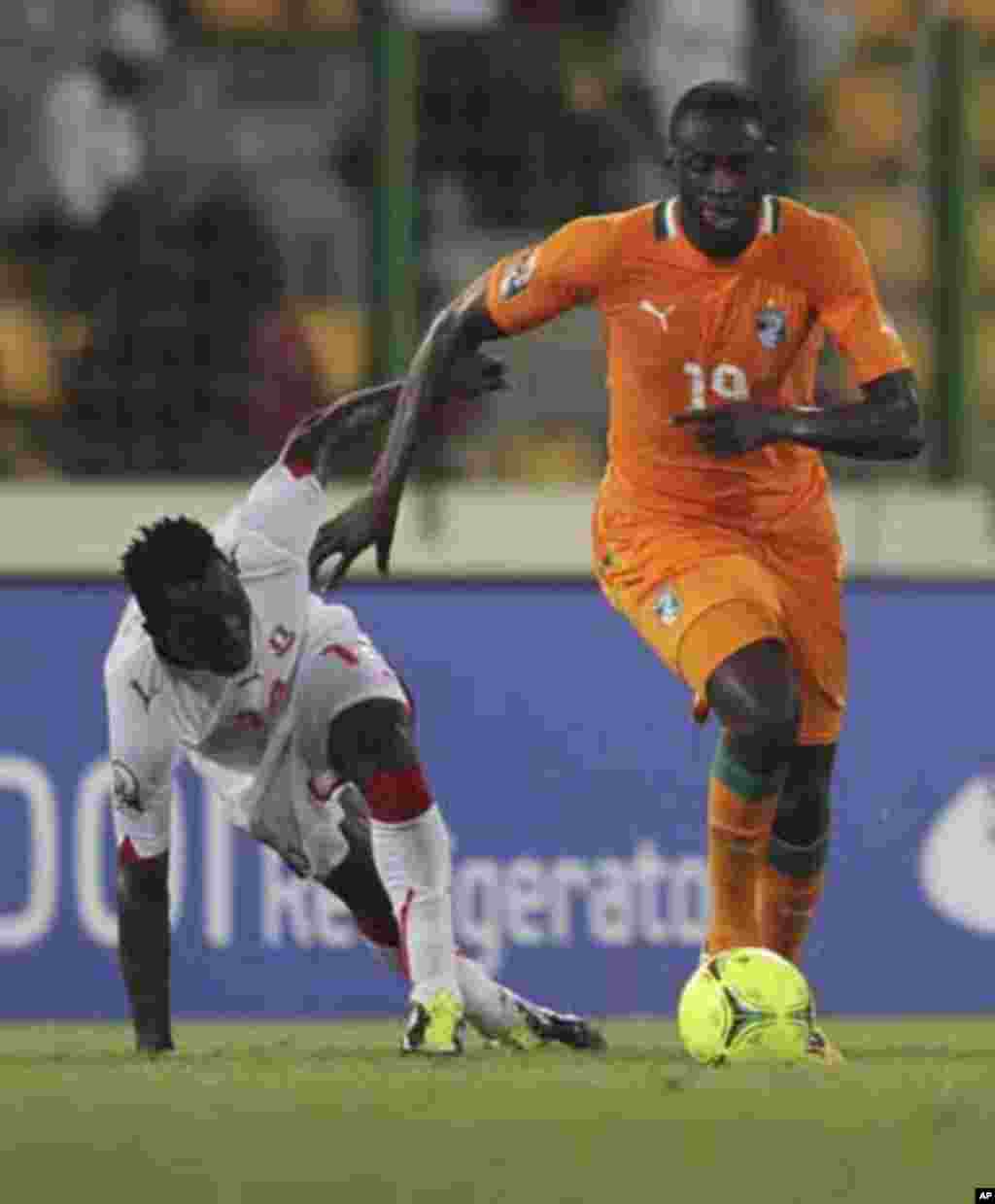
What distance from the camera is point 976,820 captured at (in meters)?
13.4

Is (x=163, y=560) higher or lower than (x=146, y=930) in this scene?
higher

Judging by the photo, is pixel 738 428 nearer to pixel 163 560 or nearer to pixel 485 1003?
pixel 163 560

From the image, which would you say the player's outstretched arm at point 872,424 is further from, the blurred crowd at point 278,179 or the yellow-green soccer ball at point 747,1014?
the blurred crowd at point 278,179

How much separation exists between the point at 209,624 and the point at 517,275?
1189 millimetres

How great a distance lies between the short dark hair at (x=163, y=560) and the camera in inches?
344

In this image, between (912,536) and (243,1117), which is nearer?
(243,1117)

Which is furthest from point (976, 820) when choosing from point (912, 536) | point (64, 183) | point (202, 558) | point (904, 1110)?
point (904, 1110)

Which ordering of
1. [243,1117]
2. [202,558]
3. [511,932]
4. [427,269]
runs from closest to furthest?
1. [243,1117]
2. [202,558]
3. [511,932]
4. [427,269]

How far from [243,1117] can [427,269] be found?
7452 millimetres

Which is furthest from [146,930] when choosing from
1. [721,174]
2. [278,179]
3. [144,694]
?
[278,179]

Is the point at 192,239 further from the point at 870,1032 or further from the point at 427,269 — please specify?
the point at 870,1032

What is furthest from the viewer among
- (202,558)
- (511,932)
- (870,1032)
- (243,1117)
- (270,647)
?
(511,932)

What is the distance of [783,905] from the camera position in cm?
1003

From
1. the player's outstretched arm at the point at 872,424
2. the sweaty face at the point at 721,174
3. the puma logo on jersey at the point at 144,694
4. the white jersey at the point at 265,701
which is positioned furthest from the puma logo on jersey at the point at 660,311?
the puma logo on jersey at the point at 144,694
